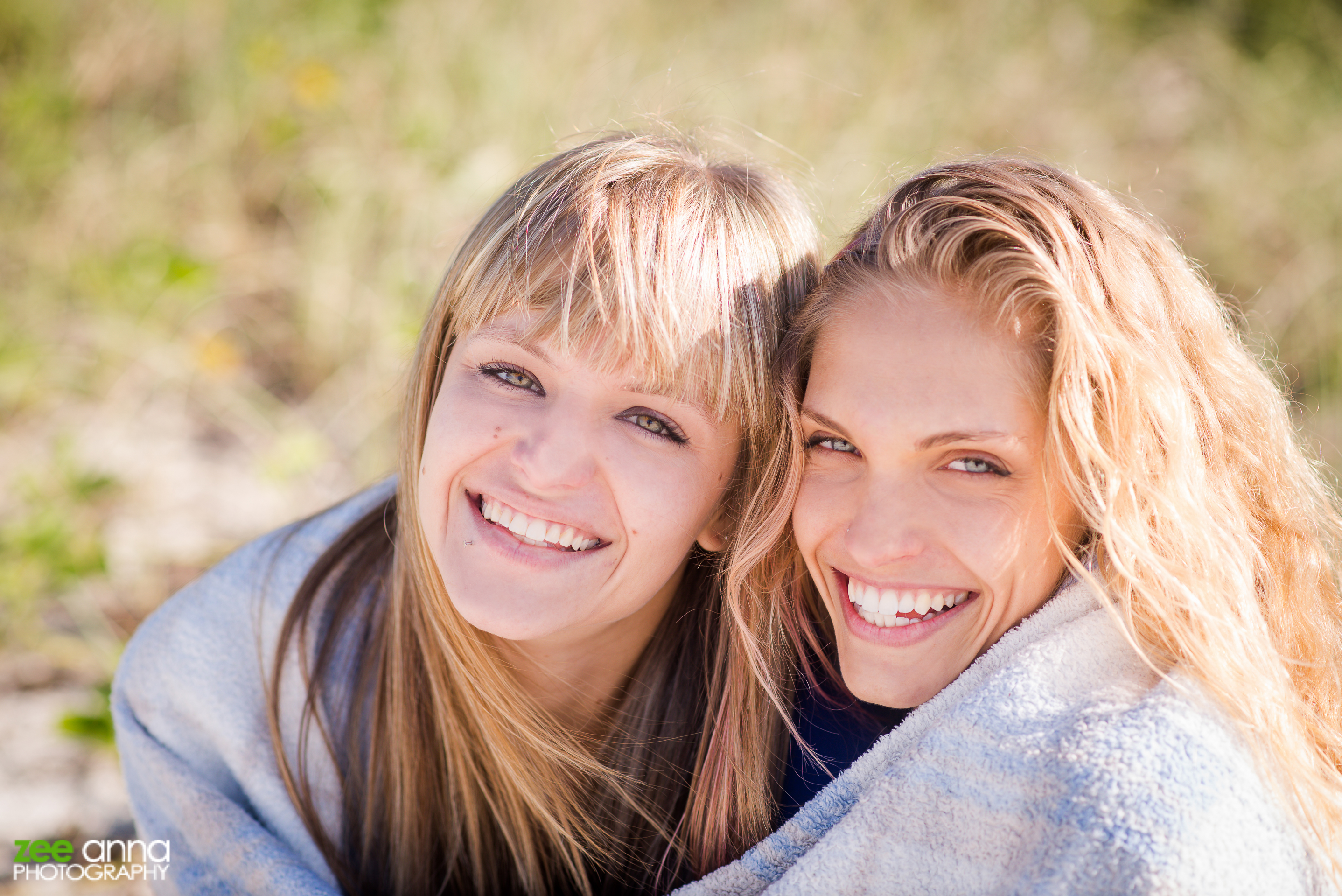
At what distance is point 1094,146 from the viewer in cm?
441

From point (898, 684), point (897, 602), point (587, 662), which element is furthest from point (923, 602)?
point (587, 662)

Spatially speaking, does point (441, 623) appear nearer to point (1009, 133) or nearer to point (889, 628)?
point (889, 628)

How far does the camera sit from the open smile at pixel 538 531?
5.37 ft

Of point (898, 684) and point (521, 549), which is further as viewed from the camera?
point (521, 549)

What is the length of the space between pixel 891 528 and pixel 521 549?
0.63 m

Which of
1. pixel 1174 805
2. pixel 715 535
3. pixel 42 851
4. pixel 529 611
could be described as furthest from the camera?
pixel 42 851

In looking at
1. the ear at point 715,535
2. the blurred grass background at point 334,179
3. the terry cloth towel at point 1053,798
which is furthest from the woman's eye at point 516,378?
the blurred grass background at point 334,179

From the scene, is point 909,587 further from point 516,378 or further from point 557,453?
point 516,378

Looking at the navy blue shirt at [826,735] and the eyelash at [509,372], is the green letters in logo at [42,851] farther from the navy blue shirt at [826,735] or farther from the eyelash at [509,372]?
the navy blue shirt at [826,735]

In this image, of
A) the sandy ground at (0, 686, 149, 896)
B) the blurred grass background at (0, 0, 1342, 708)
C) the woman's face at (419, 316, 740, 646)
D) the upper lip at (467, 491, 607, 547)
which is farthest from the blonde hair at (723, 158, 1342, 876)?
the sandy ground at (0, 686, 149, 896)

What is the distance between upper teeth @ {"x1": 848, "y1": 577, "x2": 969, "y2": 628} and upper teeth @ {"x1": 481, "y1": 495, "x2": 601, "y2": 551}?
459 mm

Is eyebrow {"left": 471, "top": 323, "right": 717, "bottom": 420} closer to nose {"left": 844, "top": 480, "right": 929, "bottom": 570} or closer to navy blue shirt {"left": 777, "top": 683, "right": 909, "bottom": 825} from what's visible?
→ nose {"left": 844, "top": 480, "right": 929, "bottom": 570}

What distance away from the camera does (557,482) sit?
5.12ft

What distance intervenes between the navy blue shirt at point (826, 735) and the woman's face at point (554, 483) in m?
0.39
